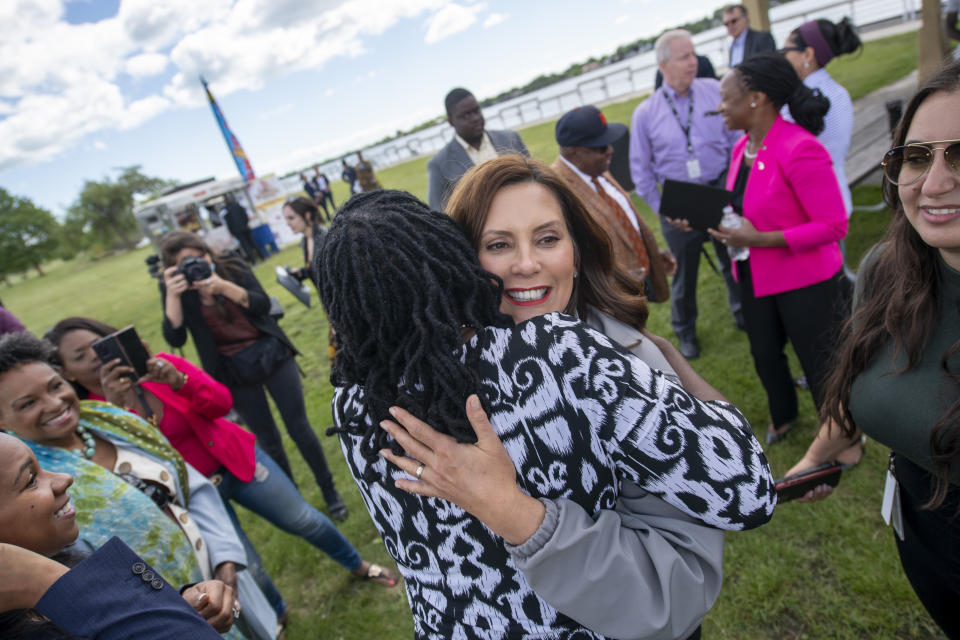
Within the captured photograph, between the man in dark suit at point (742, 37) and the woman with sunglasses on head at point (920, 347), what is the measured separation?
438cm

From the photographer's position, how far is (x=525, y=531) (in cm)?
97

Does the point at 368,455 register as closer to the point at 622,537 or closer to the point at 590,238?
the point at 622,537

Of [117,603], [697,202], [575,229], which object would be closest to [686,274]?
[697,202]

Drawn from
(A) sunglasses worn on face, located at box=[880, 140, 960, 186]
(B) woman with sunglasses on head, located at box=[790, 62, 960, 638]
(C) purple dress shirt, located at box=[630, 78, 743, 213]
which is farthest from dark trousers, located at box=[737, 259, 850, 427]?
(C) purple dress shirt, located at box=[630, 78, 743, 213]

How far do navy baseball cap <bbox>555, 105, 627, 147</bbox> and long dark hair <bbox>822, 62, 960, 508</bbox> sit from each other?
1.80 meters

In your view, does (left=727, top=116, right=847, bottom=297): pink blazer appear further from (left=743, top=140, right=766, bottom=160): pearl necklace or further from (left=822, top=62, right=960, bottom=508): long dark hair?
(left=822, top=62, right=960, bottom=508): long dark hair

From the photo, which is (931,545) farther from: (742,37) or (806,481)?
(742,37)

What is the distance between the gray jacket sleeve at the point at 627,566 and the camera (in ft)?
3.17

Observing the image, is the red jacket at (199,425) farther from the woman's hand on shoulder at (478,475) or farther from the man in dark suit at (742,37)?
the man in dark suit at (742,37)

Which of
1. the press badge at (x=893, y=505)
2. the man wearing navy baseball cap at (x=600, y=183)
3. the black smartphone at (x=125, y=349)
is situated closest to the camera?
Answer: the press badge at (x=893, y=505)

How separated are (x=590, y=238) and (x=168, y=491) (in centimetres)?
185

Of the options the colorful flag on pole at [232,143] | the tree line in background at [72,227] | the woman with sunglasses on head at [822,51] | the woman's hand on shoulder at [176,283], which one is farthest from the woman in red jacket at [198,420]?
the tree line in background at [72,227]

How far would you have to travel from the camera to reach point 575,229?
66.2 inches

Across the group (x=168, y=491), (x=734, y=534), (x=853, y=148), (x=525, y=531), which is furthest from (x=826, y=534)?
(x=853, y=148)
